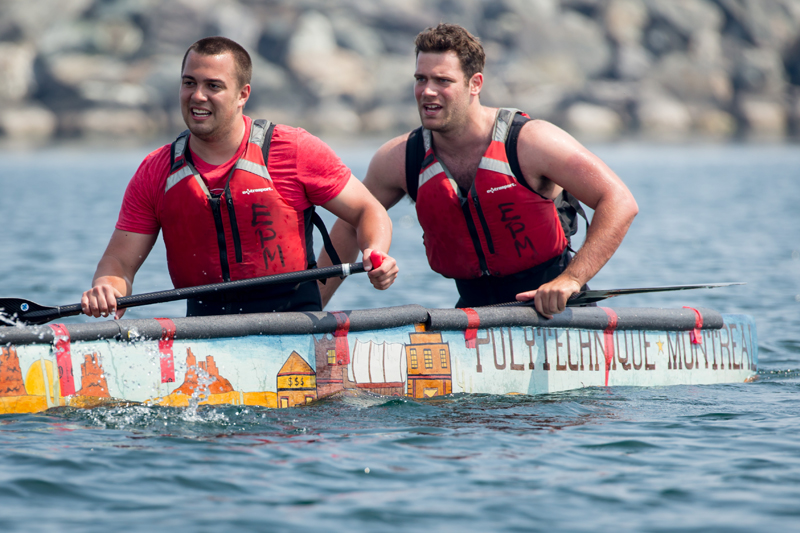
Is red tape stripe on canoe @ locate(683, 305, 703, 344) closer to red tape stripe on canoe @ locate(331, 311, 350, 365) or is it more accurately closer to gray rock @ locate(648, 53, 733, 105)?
red tape stripe on canoe @ locate(331, 311, 350, 365)

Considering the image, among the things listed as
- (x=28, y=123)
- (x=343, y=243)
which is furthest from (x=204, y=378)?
(x=28, y=123)

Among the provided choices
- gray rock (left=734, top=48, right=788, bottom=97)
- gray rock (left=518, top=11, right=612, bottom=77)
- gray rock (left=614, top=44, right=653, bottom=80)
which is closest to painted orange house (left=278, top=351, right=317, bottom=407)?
gray rock (left=614, top=44, right=653, bottom=80)

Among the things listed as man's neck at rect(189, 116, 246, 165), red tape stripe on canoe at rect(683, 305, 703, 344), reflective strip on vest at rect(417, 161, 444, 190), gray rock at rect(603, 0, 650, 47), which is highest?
gray rock at rect(603, 0, 650, 47)

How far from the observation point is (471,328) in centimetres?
568

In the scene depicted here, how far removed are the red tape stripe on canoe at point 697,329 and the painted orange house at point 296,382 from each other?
2.61 m

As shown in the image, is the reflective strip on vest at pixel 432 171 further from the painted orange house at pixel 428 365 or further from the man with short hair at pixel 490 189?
the painted orange house at pixel 428 365

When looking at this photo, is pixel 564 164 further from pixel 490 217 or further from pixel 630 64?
pixel 630 64

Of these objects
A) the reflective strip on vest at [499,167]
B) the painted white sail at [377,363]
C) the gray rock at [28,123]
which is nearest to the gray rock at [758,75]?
the gray rock at [28,123]

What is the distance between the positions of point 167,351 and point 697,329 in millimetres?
3451

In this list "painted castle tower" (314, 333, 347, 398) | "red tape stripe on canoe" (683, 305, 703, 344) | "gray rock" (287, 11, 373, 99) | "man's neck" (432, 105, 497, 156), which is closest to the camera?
"painted castle tower" (314, 333, 347, 398)

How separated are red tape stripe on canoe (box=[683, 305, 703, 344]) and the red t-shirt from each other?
255 centimetres

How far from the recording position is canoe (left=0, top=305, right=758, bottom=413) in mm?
4840

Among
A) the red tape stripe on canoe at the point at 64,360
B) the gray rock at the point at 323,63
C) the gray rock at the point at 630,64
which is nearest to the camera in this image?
the red tape stripe on canoe at the point at 64,360

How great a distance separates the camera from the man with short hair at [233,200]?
526 centimetres
